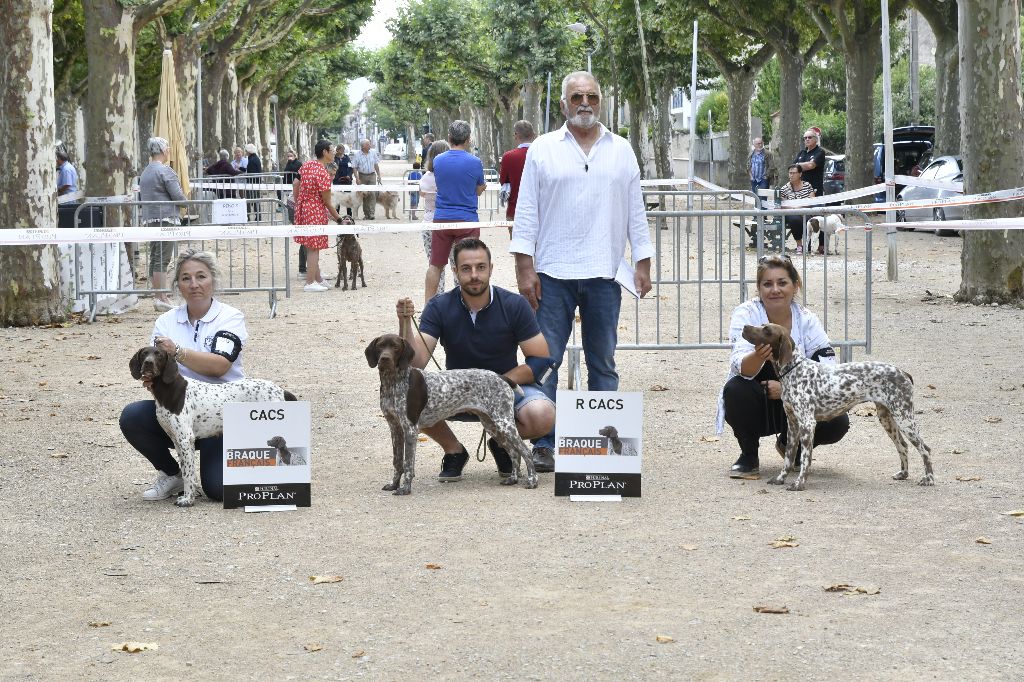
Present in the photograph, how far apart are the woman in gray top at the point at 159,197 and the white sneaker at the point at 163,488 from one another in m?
9.81

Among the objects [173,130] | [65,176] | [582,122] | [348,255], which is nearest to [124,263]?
[348,255]

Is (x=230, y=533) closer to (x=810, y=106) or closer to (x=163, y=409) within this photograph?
(x=163, y=409)

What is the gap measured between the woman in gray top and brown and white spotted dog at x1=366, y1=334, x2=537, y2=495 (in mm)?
10241

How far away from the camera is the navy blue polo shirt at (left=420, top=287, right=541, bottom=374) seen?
7.67 m

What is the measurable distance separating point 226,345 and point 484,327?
1.28m

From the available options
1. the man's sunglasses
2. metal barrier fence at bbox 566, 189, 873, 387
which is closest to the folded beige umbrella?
metal barrier fence at bbox 566, 189, 873, 387

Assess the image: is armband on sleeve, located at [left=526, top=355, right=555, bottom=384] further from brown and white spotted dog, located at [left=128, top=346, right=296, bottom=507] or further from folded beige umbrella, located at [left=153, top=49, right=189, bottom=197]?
folded beige umbrella, located at [left=153, top=49, right=189, bottom=197]

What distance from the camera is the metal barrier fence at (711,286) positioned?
1103cm

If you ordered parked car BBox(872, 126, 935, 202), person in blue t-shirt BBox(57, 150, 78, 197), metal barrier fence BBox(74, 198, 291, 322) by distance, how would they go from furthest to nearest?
parked car BBox(872, 126, 935, 202) → person in blue t-shirt BBox(57, 150, 78, 197) → metal barrier fence BBox(74, 198, 291, 322)

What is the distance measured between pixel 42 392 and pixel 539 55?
51.2 metres

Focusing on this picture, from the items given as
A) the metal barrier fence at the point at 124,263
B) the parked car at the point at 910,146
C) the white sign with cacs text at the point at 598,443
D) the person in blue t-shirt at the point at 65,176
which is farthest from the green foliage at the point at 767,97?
the white sign with cacs text at the point at 598,443

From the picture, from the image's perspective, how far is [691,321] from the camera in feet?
44.2

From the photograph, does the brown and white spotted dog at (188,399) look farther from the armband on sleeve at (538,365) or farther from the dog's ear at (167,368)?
the armband on sleeve at (538,365)

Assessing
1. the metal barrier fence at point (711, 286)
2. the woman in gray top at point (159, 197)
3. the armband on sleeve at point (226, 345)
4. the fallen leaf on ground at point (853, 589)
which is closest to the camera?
the fallen leaf on ground at point (853, 589)
